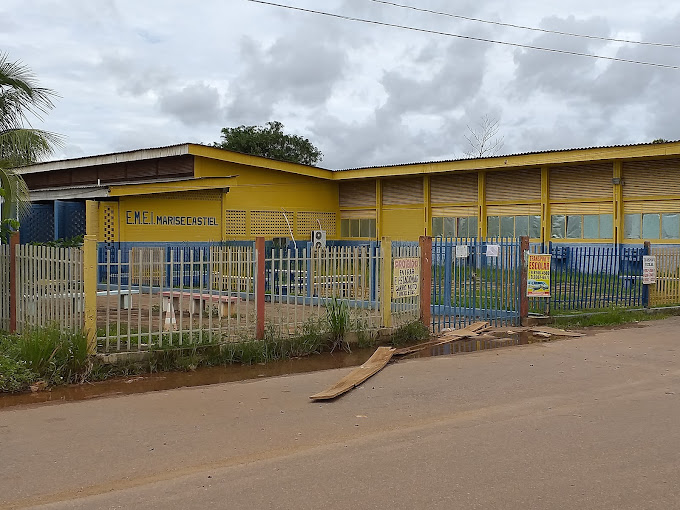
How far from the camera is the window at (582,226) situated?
2655 centimetres

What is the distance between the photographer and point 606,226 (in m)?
26.5

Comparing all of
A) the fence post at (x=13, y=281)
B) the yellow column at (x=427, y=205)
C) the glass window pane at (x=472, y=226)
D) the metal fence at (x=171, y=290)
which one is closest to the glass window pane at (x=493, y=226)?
the glass window pane at (x=472, y=226)

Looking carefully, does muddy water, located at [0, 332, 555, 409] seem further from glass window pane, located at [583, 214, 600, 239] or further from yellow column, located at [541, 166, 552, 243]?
yellow column, located at [541, 166, 552, 243]

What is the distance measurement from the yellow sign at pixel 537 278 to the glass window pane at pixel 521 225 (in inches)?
613

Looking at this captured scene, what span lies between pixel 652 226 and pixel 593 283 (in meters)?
11.6

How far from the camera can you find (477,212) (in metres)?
30.7

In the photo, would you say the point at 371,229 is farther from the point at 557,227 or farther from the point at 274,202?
the point at 557,227

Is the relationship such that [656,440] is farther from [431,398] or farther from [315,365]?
[315,365]

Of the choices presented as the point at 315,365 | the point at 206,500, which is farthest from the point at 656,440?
the point at 315,365

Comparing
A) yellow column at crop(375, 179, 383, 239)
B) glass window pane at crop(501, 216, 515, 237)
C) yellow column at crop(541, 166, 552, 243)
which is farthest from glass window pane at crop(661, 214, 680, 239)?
yellow column at crop(375, 179, 383, 239)

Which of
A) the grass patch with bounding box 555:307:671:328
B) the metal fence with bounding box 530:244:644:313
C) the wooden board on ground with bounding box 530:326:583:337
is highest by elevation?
the metal fence with bounding box 530:244:644:313

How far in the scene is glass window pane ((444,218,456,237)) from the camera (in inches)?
1247

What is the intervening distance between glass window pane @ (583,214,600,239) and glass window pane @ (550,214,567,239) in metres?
0.91

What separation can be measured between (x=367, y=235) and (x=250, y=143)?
2126 centimetres
